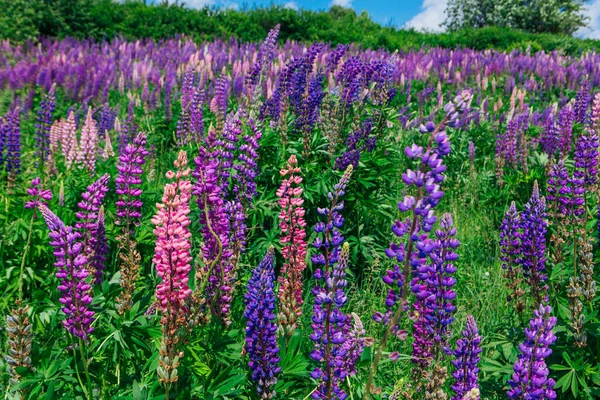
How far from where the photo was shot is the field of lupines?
1.84m

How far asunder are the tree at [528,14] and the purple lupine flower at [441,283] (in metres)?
39.3

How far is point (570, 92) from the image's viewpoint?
31.1ft

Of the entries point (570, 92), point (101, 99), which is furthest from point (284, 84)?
point (570, 92)

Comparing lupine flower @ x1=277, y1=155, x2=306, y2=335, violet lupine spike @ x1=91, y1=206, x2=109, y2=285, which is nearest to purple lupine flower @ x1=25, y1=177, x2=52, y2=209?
violet lupine spike @ x1=91, y1=206, x2=109, y2=285

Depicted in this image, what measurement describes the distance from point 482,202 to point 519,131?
1.17m

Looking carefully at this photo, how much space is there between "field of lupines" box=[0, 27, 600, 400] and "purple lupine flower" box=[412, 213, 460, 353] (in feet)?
0.03

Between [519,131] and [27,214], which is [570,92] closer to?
[519,131]

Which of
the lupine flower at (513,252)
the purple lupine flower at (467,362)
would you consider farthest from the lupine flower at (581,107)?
the purple lupine flower at (467,362)

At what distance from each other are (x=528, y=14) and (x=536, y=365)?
42.1 meters

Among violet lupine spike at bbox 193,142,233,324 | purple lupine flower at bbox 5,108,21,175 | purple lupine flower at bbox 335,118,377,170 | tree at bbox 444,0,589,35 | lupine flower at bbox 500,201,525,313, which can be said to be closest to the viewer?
violet lupine spike at bbox 193,142,233,324

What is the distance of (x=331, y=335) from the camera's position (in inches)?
75.9

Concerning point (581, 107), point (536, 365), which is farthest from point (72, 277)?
point (581, 107)

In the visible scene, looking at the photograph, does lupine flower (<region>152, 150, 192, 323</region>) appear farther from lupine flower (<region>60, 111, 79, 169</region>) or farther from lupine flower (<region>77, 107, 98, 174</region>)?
lupine flower (<region>60, 111, 79, 169</region>)

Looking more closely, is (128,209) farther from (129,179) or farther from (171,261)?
(171,261)
